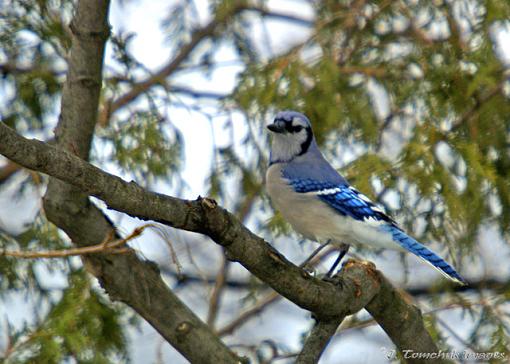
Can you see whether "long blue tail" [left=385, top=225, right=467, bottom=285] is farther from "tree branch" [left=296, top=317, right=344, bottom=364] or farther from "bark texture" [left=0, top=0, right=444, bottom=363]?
"tree branch" [left=296, top=317, right=344, bottom=364]

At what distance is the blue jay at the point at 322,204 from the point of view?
280 centimetres

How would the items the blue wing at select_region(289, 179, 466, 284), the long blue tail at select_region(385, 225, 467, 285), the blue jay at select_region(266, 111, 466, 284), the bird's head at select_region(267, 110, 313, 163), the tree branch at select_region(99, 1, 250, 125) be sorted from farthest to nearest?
the tree branch at select_region(99, 1, 250, 125) → the bird's head at select_region(267, 110, 313, 163) → the blue jay at select_region(266, 111, 466, 284) → the blue wing at select_region(289, 179, 466, 284) → the long blue tail at select_region(385, 225, 467, 285)

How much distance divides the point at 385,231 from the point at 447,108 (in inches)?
22.0

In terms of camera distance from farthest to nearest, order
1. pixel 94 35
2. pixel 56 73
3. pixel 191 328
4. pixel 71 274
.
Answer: pixel 56 73 → pixel 71 274 → pixel 191 328 → pixel 94 35

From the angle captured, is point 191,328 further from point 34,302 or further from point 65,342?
point 34,302

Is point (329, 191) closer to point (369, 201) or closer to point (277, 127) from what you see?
point (369, 201)

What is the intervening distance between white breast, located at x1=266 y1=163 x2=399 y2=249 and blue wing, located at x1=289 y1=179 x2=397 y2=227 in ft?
0.06

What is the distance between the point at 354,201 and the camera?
113 inches

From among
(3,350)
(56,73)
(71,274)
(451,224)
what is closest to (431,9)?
(451,224)

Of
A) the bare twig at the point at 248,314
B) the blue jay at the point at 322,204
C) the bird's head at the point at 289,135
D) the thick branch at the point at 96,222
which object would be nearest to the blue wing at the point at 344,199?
the blue jay at the point at 322,204

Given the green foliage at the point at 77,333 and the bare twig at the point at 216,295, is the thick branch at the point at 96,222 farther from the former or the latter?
the bare twig at the point at 216,295

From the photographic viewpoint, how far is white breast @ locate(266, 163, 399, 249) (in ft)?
9.24

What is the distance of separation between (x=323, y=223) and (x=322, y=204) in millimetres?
64

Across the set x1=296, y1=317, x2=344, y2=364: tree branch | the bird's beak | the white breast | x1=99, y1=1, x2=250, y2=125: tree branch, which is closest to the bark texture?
x1=296, y1=317, x2=344, y2=364: tree branch
